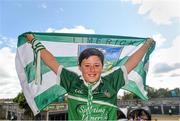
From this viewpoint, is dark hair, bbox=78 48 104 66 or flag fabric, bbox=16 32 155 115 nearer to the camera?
dark hair, bbox=78 48 104 66

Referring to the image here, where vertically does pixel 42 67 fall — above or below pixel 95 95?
above

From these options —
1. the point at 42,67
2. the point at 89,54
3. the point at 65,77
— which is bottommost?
the point at 65,77

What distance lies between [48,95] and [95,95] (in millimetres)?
650

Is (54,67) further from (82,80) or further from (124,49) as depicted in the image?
(124,49)

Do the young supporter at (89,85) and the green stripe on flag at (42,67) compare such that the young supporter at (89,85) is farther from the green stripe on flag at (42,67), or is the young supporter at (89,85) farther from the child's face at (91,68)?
the green stripe on flag at (42,67)

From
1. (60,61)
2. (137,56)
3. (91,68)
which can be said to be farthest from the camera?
(137,56)

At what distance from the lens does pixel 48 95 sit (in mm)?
4289

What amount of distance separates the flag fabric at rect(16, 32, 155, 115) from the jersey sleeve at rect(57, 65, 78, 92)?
8 cm

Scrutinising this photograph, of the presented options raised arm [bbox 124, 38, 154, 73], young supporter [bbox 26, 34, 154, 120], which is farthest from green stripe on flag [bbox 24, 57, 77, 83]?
raised arm [bbox 124, 38, 154, 73]

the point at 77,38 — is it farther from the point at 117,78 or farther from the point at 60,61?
the point at 117,78

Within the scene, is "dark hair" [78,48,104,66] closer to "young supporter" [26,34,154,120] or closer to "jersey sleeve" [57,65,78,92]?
"young supporter" [26,34,154,120]

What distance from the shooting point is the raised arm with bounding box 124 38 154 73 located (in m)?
4.32

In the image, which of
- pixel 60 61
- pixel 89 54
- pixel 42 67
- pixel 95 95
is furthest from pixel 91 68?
pixel 42 67

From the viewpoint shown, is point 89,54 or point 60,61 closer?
point 89,54
